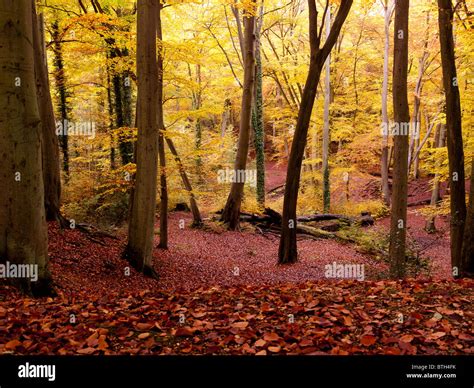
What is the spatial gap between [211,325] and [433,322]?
7.93 feet

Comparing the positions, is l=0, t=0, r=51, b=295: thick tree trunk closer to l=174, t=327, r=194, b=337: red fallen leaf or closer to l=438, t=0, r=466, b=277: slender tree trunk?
l=174, t=327, r=194, b=337: red fallen leaf

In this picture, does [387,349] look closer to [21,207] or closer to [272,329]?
[272,329]

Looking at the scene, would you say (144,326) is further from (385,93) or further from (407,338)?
(385,93)

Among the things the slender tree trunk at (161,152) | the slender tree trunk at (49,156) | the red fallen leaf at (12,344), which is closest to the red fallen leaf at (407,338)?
the red fallen leaf at (12,344)

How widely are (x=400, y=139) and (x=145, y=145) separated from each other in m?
5.74

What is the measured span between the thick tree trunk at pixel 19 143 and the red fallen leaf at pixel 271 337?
369 cm

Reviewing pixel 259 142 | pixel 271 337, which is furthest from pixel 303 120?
pixel 259 142

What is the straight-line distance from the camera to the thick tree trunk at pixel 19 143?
5.30 metres

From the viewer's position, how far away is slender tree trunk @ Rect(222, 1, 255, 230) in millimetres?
15992

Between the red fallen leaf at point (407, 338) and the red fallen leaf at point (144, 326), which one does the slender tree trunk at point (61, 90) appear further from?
the red fallen leaf at point (407, 338)

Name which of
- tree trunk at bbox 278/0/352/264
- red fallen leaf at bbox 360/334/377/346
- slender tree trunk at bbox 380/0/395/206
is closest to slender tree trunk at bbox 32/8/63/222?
tree trunk at bbox 278/0/352/264

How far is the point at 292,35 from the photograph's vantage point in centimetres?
2481

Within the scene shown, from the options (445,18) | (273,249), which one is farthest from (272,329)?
(273,249)
